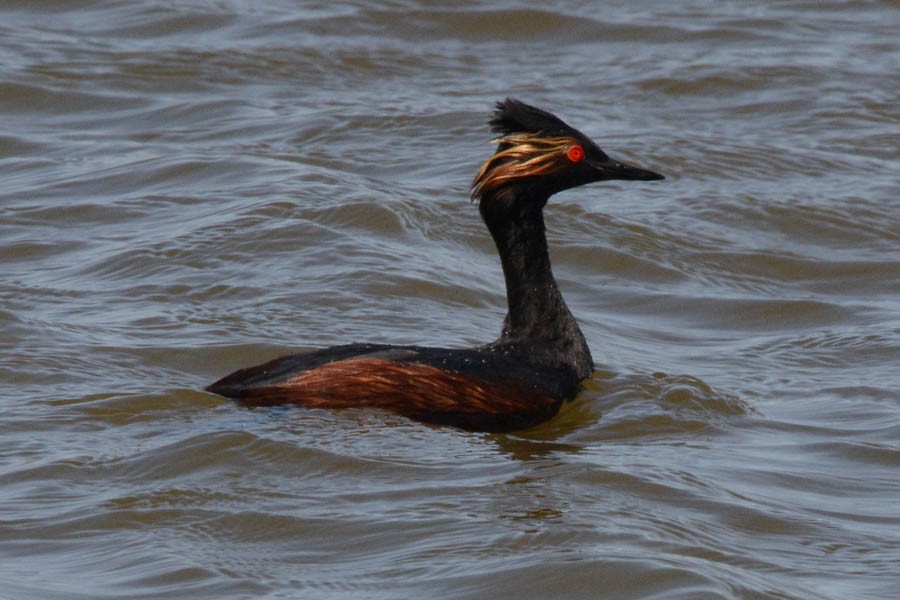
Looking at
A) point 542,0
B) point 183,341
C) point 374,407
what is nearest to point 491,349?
point 374,407

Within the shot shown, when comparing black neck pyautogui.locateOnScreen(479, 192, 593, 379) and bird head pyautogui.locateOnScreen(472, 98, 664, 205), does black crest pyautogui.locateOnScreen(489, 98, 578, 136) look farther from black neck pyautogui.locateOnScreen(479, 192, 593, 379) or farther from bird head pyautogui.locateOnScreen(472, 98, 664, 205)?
black neck pyautogui.locateOnScreen(479, 192, 593, 379)

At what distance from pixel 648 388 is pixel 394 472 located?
2.07 metres

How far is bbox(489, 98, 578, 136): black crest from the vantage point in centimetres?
865

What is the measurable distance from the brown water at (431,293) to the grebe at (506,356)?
0.14 metres

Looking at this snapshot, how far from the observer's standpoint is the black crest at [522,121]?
865cm

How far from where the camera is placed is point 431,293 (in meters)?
10.7

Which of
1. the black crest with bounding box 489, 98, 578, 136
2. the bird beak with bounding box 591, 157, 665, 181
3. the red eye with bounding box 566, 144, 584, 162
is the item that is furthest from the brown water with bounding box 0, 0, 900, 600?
the black crest with bounding box 489, 98, 578, 136

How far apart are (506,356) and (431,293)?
2073mm

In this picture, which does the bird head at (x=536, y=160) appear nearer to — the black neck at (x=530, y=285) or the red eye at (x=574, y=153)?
the red eye at (x=574, y=153)

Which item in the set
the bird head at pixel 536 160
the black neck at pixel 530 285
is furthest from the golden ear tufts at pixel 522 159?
the black neck at pixel 530 285

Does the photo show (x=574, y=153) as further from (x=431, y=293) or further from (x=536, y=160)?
(x=431, y=293)

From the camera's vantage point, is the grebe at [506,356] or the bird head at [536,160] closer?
the grebe at [506,356]

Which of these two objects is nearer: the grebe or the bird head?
the grebe

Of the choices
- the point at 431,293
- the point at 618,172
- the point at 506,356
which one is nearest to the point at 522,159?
the point at 618,172
